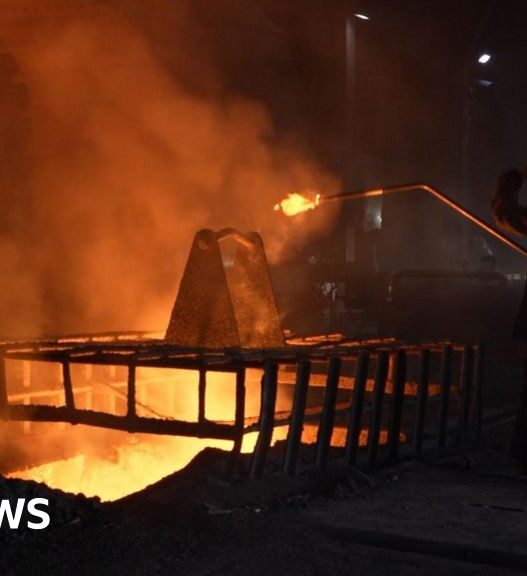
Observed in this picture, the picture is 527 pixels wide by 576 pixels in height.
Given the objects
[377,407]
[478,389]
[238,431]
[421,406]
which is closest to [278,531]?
[238,431]

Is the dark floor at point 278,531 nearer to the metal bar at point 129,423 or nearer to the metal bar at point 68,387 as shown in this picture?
the metal bar at point 129,423

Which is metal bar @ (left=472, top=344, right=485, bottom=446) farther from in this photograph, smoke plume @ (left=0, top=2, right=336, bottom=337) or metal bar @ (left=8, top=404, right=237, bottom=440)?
smoke plume @ (left=0, top=2, right=336, bottom=337)

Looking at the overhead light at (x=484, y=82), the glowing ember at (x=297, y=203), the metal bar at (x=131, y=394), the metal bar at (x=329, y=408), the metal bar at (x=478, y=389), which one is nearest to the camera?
the metal bar at (x=131, y=394)

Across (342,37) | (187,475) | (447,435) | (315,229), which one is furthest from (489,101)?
(187,475)

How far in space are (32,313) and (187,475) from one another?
5127 millimetres

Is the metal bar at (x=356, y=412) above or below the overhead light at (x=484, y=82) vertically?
below

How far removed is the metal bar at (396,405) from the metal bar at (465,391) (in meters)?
0.90

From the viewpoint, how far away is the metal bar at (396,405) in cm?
526

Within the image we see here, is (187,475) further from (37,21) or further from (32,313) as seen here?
(37,21)

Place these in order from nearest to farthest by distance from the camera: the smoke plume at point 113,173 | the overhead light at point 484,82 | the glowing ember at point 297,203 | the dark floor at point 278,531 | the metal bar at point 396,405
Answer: the dark floor at point 278,531
the metal bar at point 396,405
the glowing ember at point 297,203
the smoke plume at point 113,173
the overhead light at point 484,82

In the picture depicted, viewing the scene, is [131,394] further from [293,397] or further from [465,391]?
[465,391]

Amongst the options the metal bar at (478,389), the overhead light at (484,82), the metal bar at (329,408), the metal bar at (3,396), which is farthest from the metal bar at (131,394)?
the overhead light at (484,82)

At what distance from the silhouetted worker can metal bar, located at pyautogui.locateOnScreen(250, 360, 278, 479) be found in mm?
1640

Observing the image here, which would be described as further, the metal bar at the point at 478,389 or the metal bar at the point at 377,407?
the metal bar at the point at 478,389
